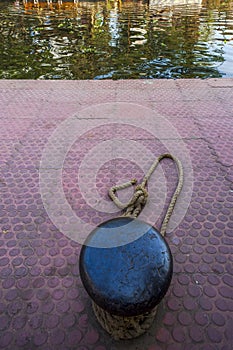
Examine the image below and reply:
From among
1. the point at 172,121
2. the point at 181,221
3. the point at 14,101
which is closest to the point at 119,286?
the point at 181,221

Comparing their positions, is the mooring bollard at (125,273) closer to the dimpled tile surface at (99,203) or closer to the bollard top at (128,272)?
the bollard top at (128,272)

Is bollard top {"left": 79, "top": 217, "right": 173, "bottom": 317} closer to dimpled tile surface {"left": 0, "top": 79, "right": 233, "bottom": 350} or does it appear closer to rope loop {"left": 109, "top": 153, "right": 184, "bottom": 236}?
dimpled tile surface {"left": 0, "top": 79, "right": 233, "bottom": 350}

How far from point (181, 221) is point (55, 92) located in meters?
2.91

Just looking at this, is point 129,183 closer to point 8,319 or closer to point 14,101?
point 8,319

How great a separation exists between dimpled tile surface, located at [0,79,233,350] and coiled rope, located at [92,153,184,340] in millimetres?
43

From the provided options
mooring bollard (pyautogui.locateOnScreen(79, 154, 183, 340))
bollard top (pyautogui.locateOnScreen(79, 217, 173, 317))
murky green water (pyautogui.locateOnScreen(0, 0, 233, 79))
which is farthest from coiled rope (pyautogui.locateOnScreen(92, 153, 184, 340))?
murky green water (pyautogui.locateOnScreen(0, 0, 233, 79))

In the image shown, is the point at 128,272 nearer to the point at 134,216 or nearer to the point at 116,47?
the point at 134,216

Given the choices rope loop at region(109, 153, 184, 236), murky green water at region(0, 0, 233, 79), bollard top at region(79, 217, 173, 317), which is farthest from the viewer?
murky green water at region(0, 0, 233, 79)

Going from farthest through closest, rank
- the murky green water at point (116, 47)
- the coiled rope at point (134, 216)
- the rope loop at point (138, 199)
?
the murky green water at point (116, 47) → the rope loop at point (138, 199) → the coiled rope at point (134, 216)

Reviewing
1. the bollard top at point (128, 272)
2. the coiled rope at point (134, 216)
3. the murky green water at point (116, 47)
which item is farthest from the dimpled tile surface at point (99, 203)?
the murky green water at point (116, 47)

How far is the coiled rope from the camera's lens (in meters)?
1.21

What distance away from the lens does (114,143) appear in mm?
2701

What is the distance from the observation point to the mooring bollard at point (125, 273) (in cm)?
109

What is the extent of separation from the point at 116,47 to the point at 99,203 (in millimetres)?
6203
